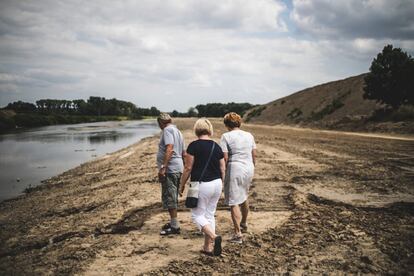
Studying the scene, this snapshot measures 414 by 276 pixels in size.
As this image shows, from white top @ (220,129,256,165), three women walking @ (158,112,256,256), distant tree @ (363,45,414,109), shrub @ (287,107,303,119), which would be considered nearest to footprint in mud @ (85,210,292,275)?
three women walking @ (158,112,256,256)

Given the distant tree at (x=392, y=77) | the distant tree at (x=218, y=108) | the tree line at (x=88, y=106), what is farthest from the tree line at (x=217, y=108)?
the distant tree at (x=392, y=77)

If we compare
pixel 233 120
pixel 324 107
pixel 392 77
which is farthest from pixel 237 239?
pixel 324 107

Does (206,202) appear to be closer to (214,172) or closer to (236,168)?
(214,172)

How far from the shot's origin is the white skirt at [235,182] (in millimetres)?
4773

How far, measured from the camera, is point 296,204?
6.96m

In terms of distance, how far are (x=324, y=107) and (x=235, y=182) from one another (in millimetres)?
49165

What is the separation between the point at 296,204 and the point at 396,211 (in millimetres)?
1916

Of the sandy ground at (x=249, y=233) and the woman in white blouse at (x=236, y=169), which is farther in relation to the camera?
the woman in white blouse at (x=236, y=169)

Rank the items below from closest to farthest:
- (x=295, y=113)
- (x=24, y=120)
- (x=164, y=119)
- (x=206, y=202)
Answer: (x=206, y=202) < (x=164, y=119) < (x=295, y=113) < (x=24, y=120)

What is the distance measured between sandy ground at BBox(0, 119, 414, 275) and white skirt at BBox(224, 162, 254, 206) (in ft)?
2.39

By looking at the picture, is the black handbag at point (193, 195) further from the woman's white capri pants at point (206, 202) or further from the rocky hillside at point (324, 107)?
the rocky hillside at point (324, 107)

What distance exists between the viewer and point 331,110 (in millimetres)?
45875

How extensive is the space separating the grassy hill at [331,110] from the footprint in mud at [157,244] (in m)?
25.4

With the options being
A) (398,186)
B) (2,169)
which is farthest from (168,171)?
(2,169)
